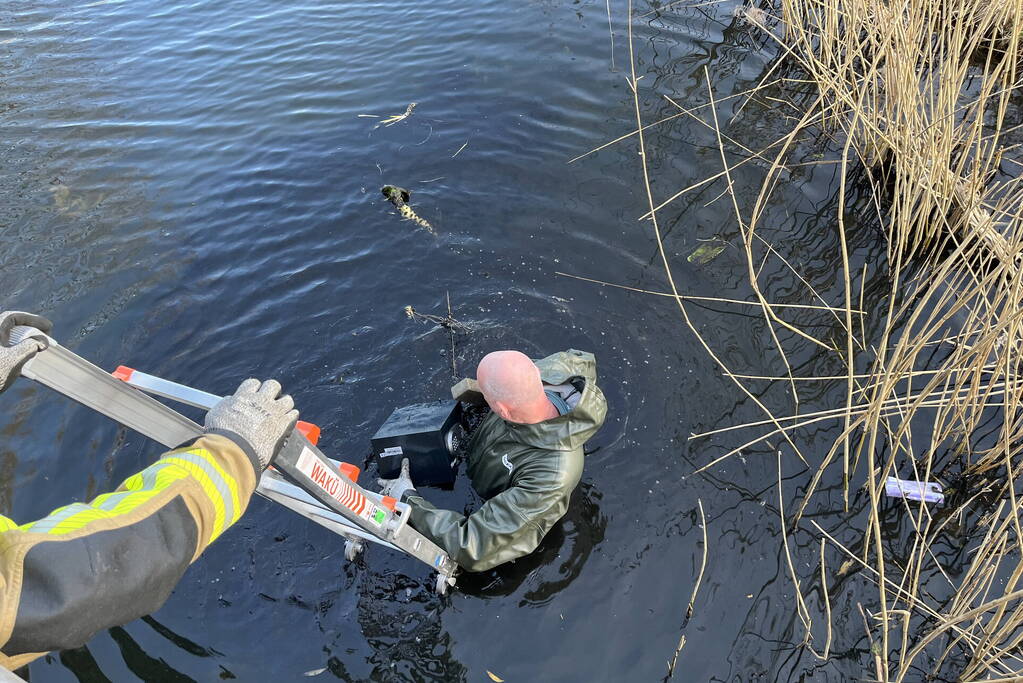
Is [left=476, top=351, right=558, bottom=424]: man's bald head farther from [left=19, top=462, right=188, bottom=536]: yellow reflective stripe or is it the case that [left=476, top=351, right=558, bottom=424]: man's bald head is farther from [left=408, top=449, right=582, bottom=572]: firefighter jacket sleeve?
[left=19, top=462, right=188, bottom=536]: yellow reflective stripe

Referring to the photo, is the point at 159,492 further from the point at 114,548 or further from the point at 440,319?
the point at 440,319

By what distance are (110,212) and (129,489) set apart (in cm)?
604

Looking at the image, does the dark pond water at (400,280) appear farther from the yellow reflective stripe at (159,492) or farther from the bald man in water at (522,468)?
the yellow reflective stripe at (159,492)

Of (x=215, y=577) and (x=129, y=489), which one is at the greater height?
(x=129, y=489)

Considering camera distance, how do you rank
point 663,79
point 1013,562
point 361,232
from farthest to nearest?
point 663,79 → point 361,232 → point 1013,562

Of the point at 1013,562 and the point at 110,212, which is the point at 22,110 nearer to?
the point at 110,212

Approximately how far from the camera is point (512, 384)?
360cm

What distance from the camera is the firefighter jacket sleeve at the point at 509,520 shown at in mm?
3721

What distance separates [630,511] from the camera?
430 centimetres

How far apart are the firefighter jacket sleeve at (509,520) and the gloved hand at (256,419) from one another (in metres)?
1.50

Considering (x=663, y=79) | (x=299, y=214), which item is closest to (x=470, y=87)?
(x=663, y=79)

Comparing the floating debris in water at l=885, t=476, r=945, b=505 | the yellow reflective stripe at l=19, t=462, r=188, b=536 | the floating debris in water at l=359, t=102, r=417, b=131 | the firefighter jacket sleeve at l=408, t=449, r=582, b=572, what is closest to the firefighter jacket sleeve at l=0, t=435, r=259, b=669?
the yellow reflective stripe at l=19, t=462, r=188, b=536

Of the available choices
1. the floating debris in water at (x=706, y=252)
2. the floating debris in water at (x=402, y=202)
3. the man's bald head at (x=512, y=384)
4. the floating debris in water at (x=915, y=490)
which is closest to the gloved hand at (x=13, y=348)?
the man's bald head at (x=512, y=384)

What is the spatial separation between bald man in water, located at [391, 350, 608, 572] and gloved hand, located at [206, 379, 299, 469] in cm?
134
